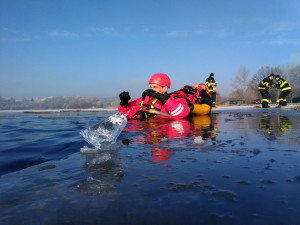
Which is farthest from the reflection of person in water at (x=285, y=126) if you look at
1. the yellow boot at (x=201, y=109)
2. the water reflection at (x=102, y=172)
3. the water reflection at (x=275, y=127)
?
the yellow boot at (x=201, y=109)

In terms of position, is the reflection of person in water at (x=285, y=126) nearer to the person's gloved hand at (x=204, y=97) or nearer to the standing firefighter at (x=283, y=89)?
the person's gloved hand at (x=204, y=97)

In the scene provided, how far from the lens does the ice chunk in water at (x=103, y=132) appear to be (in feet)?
6.69

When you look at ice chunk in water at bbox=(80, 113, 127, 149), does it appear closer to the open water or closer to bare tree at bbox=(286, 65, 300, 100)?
the open water

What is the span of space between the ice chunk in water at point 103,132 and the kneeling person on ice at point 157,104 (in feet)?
7.69

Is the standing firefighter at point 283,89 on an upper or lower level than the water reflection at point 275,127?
upper

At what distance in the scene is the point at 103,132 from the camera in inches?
87.5

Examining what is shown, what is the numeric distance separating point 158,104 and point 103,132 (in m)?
3.32

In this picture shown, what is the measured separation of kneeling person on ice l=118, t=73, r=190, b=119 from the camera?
4.85m

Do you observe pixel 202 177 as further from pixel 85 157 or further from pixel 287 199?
pixel 85 157

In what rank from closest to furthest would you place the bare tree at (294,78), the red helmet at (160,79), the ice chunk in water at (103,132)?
the ice chunk in water at (103,132) < the red helmet at (160,79) < the bare tree at (294,78)

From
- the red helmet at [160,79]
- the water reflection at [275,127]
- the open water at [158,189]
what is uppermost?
the red helmet at [160,79]

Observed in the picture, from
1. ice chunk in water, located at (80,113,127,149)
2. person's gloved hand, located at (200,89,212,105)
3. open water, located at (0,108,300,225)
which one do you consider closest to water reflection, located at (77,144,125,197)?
open water, located at (0,108,300,225)

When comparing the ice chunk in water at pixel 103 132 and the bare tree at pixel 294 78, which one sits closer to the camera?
the ice chunk in water at pixel 103 132

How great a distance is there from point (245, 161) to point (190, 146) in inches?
22.6
